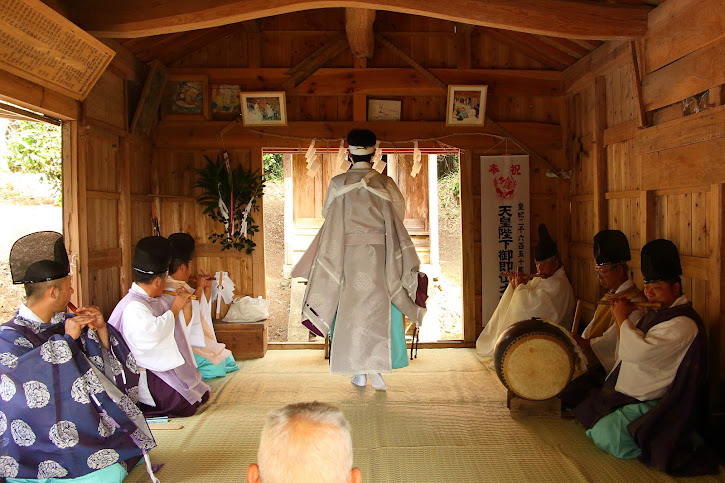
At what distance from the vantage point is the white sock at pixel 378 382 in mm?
5184

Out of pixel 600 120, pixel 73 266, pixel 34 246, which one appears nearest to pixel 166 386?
pixel 73 266

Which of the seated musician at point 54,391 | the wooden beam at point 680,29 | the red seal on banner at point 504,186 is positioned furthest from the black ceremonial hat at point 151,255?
the red seal on banner at point 504,186

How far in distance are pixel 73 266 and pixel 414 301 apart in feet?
8.87

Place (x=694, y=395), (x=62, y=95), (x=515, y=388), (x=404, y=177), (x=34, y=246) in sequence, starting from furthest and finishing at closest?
(x=404, y=177) → (x=62, y=95) → (x=515, y=388) → (x=694, y=395) → (x=34, y=246)

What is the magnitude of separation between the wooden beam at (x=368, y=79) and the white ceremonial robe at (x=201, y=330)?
2548 mm

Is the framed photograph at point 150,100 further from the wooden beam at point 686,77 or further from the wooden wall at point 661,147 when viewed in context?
the wooden beam at point 686,77

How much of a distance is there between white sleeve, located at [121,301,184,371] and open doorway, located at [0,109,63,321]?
2.71m

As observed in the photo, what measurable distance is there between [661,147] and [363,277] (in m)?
2.48

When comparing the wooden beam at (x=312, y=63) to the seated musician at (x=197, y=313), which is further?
the wooden beam at (x=312, y=63)

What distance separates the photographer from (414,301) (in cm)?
519

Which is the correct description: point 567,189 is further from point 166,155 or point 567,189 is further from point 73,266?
point 73,266

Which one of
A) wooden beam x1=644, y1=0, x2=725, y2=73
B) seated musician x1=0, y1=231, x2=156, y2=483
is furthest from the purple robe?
wooden beam x1=644, y1=0, x2=725, y2=73

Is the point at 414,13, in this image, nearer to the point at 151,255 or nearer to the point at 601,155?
the point at 601,155

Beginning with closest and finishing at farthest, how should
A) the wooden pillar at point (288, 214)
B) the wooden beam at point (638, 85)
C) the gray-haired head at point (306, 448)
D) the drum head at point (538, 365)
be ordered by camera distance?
the gray-haired head at point (306, 448) < the drum head at point (538, 365) < the wooden beam at point (638, 85) < the wooden pillar at point (288, 214)
